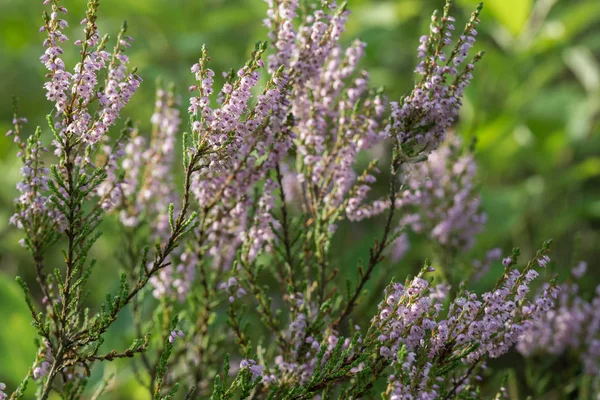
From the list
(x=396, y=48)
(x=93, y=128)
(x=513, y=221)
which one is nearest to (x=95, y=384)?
(x=93, y=128)

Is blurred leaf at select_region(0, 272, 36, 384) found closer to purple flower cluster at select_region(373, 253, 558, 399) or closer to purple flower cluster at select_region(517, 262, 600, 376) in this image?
purple flower cluster at select_region(373, 253, 558, 399)

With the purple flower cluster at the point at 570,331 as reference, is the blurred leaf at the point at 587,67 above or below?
above

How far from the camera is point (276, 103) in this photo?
2.44 meters

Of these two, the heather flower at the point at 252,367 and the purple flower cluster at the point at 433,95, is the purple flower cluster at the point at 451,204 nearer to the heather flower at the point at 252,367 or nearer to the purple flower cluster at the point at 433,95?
the purple flower cluster at the point at 433,95

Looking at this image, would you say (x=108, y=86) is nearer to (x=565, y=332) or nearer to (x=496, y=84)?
(x=565, y=332)

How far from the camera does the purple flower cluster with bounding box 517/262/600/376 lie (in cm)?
382

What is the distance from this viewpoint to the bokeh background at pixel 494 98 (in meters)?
5.60

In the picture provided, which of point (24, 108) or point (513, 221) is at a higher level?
point (24, 108)

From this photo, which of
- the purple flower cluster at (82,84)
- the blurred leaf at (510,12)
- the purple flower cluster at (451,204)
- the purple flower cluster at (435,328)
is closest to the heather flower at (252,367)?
the purple flower cluster at (435,328)

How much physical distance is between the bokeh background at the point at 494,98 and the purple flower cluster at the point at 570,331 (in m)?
0.68

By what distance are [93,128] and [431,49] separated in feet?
4.31

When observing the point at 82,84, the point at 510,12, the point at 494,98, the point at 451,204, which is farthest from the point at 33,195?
the point at 494,98

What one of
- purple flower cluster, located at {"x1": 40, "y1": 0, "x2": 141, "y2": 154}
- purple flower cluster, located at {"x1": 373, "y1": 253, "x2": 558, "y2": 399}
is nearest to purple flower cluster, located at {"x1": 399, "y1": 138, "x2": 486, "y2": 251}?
purple flower cluster, located at {"x1": 373, "y1": 253, "x2": 558, "y2": 399}

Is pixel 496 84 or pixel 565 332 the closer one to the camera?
pixel 565 332
